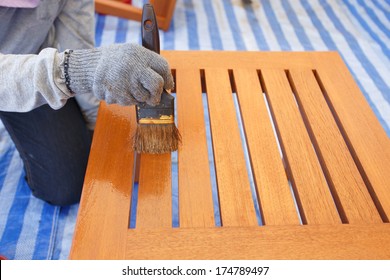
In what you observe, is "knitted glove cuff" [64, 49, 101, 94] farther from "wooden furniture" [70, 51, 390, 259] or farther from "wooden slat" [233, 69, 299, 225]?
"wooden slat" [233, 69, 299, 225]

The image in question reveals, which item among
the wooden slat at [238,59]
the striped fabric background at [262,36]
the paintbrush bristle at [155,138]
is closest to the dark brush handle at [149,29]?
the paintbrush bristle at [155,138]

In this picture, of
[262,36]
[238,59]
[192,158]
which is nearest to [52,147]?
[192,158]

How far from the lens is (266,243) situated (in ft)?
1.87

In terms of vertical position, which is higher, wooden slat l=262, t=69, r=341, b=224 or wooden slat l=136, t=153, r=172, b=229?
wooden slat l=262, t=69, r=341, b=224

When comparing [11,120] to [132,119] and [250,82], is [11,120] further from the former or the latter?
[250,82]

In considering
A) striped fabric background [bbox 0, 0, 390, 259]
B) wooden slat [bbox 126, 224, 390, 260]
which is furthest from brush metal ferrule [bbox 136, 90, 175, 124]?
striped fabric background [bbox 0, 0, 390, 259]

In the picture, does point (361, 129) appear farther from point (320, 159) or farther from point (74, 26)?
point (74, 26)

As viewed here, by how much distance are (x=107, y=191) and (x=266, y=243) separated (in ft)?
0.97

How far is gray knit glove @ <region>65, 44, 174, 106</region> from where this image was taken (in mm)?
577

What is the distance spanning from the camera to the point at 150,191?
643 mm

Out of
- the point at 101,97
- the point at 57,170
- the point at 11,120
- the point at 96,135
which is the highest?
the point at 101,97

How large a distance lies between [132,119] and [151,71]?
0.68 ft

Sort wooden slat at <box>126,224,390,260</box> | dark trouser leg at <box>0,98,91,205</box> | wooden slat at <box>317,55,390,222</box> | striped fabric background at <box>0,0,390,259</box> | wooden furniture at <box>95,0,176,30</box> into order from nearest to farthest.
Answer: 1. wooden slat at <box>126,224,390,260</box>
2. wooden slat at <box>317,55,390,222</box>
3. dark trouser leg at <box>0,98,91,205</box>
4. striped fabric background at <box>0,0,390,259</box>
5. wooden furniture at <box>95,0,176,30</box>
